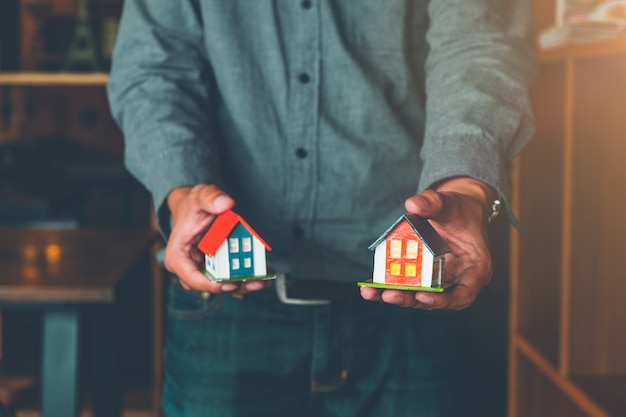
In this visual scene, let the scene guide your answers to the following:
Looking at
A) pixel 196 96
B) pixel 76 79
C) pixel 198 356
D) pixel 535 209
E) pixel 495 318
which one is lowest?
pixel 495 318

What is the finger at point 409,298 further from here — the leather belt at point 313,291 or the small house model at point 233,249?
Result: the leather belt at point 313,291

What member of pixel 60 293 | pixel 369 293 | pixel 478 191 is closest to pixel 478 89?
pixel 478 191

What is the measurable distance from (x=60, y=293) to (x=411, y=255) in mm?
715

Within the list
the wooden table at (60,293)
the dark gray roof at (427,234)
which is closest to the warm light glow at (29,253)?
the wooden table at (60,293)

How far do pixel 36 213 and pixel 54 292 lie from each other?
1571 millimetres

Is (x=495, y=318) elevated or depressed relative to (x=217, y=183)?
depressed

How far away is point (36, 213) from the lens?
9.05 ft

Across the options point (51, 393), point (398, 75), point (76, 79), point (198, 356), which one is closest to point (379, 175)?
point (398, 75)

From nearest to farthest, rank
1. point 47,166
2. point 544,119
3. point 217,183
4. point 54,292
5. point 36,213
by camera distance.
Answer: point 217,183 → point 54,292 → point 544,119 → point 36,213 → point 47,166

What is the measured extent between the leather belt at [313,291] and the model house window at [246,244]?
25 cm

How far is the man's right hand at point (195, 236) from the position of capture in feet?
2.77

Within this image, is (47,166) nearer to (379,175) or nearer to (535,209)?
(535,209)

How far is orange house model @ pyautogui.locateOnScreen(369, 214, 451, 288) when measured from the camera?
0.78m

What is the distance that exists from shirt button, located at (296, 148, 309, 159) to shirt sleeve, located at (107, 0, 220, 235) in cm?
12
